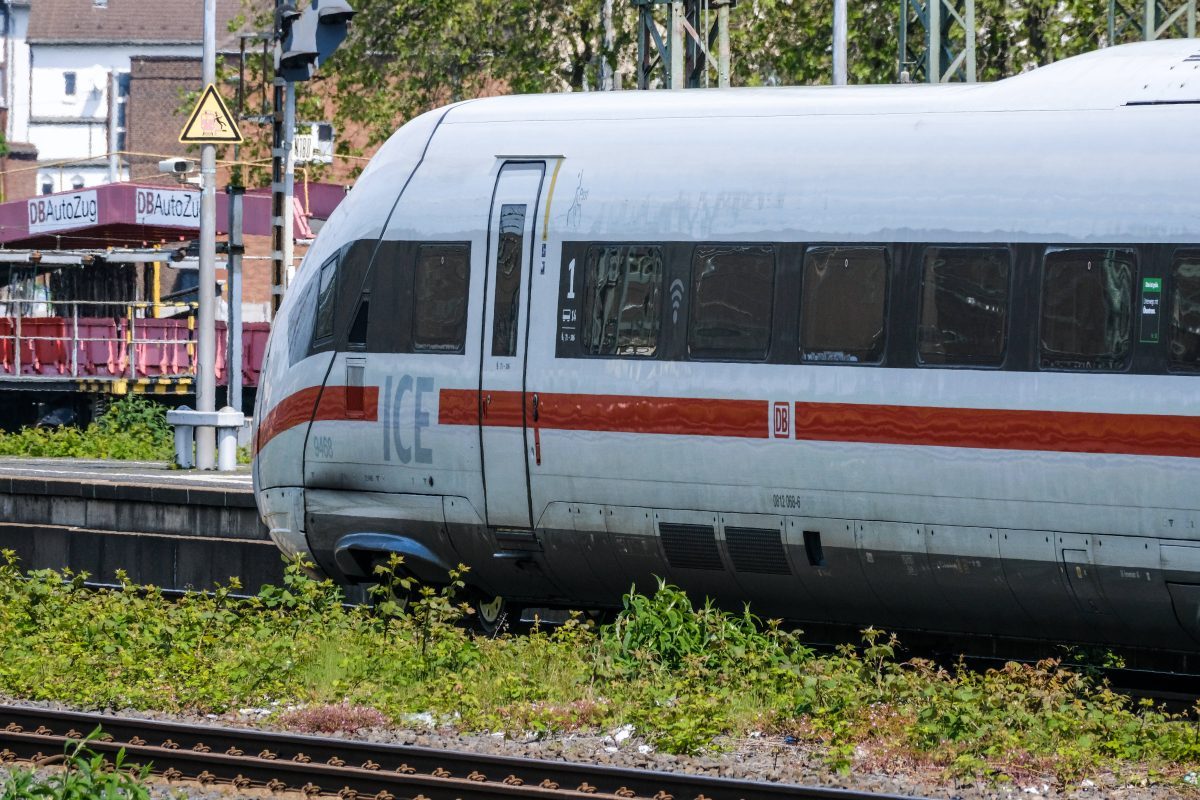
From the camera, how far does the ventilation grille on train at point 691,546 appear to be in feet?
36.5

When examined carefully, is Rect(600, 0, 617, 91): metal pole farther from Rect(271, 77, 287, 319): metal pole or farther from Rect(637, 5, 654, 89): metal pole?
Rect(271, 77, 287, 319): metal pole

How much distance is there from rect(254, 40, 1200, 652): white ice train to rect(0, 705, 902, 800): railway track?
8.89 ft

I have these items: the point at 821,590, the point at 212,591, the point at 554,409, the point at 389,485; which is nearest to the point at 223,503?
the point at 212,591

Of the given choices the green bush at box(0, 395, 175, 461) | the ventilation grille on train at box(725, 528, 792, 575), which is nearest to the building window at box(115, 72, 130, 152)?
the green bush at box(0, 395, 175, 461)

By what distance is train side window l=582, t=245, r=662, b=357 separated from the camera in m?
11.2

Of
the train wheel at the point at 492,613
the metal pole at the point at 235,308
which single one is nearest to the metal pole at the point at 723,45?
the metal pole at the point at 235,308

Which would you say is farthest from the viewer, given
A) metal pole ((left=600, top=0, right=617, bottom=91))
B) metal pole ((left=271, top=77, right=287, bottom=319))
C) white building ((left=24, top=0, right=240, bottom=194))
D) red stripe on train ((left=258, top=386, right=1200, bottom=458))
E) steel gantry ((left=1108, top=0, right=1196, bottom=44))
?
white building ((left=24, top=0, right=240, bottom=194))

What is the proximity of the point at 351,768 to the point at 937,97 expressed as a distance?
5368mm

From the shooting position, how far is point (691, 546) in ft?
36.7

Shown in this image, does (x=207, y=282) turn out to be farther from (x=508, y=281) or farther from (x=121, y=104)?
(x=121, y=104)

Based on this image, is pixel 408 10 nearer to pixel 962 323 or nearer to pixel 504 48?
pixel 504 48

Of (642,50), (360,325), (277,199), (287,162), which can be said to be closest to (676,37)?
(642,50)

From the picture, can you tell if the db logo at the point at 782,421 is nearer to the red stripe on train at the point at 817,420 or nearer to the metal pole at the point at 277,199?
the red stripe on train at the point at 817,420

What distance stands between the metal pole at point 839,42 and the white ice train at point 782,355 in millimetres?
9445
